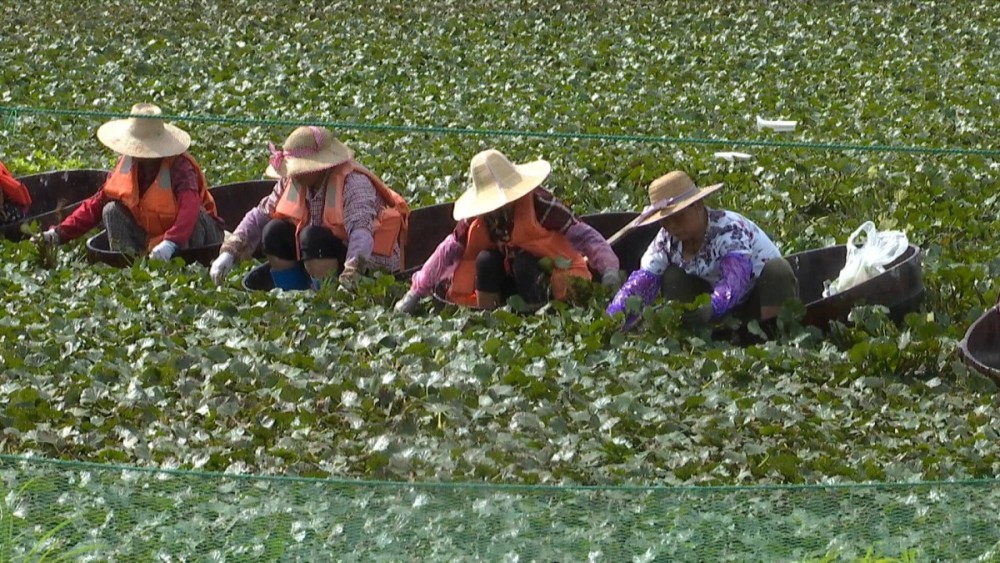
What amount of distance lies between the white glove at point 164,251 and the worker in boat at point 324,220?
31cm

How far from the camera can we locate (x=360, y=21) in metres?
16.0

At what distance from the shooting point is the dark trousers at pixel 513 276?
22.8ft

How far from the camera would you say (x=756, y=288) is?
256 inches

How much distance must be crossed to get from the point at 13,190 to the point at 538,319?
10.3 ft

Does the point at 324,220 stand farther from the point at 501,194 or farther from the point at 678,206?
the point at 678,206

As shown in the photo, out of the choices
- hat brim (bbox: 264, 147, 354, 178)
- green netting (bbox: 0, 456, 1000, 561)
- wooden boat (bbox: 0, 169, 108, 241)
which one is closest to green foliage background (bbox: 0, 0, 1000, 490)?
hat brim (bbox: 264, 147, 354, 178)

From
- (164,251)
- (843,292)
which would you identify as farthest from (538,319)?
(164,251)

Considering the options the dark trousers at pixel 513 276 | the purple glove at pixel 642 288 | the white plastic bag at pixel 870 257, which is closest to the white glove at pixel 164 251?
the dark trousers at pixel 513 276

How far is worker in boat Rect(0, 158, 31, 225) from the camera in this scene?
855cm

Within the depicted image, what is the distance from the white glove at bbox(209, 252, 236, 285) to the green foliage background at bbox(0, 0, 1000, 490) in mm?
75

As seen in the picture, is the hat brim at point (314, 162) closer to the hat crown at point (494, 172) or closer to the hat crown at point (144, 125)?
the hat crown at point (494, 172)

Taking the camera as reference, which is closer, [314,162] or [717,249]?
[717,249]

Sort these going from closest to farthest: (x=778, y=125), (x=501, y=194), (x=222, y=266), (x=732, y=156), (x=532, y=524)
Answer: (x=532, y=524)
(x=501, y=194)
(x=222, y=266)
(x=732, y=156)
(x=778, y=125)

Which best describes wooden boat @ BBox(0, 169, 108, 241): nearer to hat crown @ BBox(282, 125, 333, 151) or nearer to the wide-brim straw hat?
hat crown @ BBox(282, 125, 333, 151)
